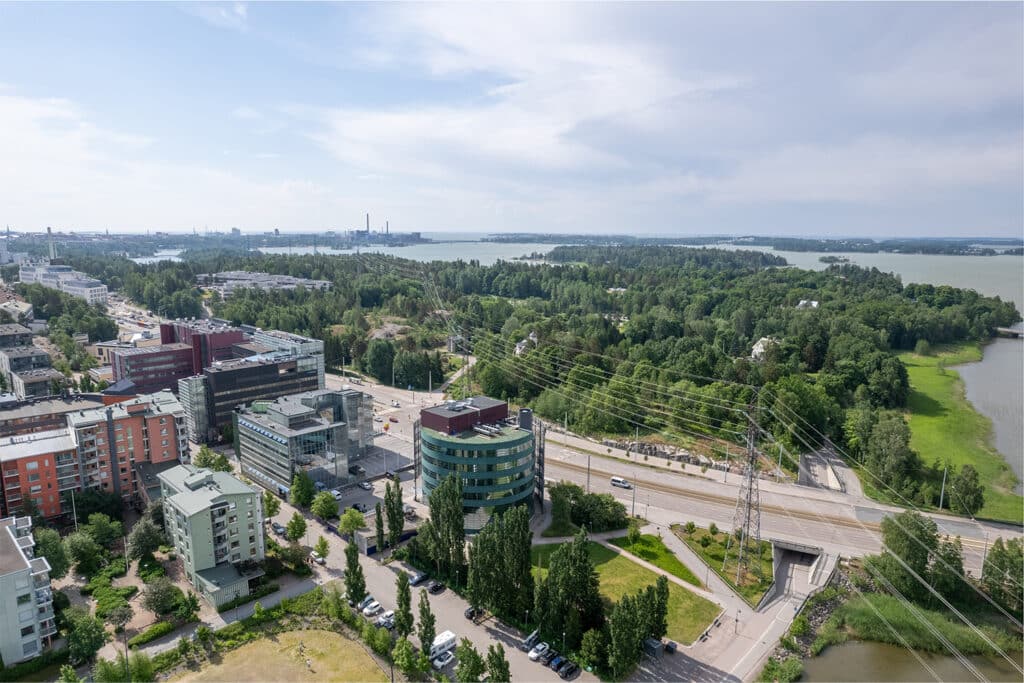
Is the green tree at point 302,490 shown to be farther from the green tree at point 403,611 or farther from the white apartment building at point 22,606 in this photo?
the green tree at point 403,611

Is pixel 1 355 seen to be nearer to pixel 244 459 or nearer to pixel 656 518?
pixel 244 459

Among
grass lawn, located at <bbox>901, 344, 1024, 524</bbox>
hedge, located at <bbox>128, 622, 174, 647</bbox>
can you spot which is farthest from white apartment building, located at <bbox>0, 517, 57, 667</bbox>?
grass lawn, located at <bbox>901, 344, 1024, 524</bbox>

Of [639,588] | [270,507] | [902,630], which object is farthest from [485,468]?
[902,630]

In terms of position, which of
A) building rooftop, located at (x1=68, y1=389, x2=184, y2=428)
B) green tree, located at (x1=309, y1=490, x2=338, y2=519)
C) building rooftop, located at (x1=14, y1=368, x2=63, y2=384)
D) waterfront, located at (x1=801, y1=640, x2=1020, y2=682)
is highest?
building rooftop, located at (x1=68, y1=389, x2=184, y2=428)

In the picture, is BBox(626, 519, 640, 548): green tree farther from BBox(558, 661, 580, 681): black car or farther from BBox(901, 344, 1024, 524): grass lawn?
BBox(901, 344, 1024, 524): grass lawn

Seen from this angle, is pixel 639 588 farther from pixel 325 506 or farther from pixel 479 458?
pixel 325 506
